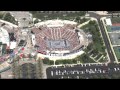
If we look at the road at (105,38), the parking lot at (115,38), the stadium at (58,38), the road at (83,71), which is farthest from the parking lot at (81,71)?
the parking lot at (115,38)

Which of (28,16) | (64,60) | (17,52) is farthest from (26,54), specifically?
(28,16)

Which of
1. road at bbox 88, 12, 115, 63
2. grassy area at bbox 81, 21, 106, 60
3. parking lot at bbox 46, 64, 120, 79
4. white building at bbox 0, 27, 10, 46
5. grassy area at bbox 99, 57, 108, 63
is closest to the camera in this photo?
parking lot at bbox 46, 64, 120, 79

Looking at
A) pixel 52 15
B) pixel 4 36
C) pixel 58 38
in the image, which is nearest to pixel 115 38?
pixel 58 38

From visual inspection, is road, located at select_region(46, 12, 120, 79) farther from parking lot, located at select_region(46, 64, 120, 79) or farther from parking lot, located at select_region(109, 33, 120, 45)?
parking lot, located at select_region(109, 33, 120, 45)

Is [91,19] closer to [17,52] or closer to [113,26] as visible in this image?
[113,26]

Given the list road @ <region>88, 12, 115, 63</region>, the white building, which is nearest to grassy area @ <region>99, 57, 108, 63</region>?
road @ <region>88, 12, 115, 63</region>

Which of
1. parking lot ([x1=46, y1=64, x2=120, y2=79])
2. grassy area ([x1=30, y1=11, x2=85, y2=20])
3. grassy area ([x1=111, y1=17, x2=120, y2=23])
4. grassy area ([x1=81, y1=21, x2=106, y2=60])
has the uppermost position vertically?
grassy area ([x1=30, y1=11, x2=85, y2=20])

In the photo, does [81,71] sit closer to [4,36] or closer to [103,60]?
[103,60]
